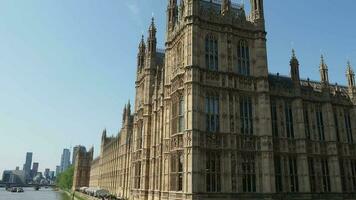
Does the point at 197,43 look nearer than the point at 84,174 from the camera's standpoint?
Yes

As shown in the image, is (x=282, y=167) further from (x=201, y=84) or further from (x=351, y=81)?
(x=351, y=81)

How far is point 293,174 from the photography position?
4106cm

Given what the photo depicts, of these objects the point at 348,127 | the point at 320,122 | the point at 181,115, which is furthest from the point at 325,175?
the point at 181,115

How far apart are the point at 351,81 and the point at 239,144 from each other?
→ 2442 cm

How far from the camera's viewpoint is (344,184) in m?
44.8

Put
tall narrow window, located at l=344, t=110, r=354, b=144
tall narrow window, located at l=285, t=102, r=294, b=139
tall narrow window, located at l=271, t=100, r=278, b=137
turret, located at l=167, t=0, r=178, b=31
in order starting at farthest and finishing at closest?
turret, located at l=167, t=0, r=178, b=31 < tall narrow window, located at l=344, t=110, r=354, b=144 < tall narrow window, located at l=285, t=102, r=294, b=139 < tall narrow window, located at l=271, t=100, r=278, b=137

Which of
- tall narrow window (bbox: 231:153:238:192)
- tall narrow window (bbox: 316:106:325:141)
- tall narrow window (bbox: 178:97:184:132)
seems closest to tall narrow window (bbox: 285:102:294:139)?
tall narrow window (bbox: 316:106:325:141)

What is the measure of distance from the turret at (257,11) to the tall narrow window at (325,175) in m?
20.1

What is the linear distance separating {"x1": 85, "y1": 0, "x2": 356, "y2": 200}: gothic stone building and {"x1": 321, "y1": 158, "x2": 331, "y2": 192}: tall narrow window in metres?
0.12

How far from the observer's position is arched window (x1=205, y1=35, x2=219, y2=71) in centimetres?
3934

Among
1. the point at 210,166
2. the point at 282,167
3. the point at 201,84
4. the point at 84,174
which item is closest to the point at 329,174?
the point at 282,167

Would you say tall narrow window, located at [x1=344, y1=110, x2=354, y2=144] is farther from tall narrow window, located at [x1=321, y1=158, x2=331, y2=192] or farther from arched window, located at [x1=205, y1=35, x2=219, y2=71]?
arched window, located at [x1=205, y1=35, x2=219, y2=71]

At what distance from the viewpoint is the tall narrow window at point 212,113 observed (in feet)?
122

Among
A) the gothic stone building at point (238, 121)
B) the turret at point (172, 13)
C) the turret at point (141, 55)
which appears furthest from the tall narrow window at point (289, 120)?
the turret at point (141, 55)
